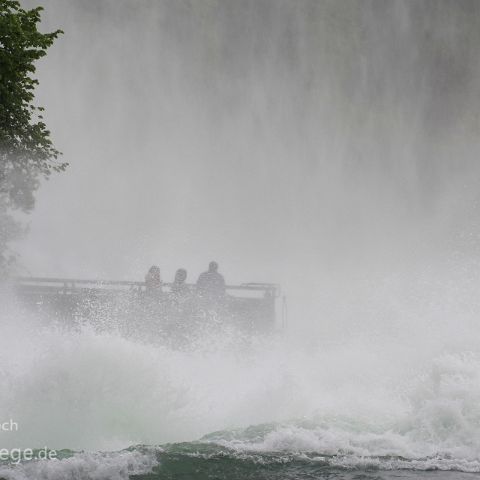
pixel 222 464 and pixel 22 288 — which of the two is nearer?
pixel 222 464

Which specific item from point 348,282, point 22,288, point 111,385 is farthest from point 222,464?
point 348,282

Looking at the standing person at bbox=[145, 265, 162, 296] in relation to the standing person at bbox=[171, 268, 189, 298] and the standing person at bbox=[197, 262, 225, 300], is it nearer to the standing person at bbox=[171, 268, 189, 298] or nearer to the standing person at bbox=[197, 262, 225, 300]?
the standing person at bbox=[171, 268, 189, 298]

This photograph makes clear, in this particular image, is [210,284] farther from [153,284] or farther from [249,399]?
[249,399]

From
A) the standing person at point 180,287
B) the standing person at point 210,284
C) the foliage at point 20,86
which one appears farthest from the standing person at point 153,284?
the foliage at point 20,86

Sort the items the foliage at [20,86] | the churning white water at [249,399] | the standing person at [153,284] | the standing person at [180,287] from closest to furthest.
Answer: the churning white water at [249,399] < the foliage at [20,86] < the standing person at [180,287] < the standing person at [153,284]

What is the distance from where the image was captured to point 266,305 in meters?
27.0

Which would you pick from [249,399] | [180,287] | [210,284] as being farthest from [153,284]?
[249,399]

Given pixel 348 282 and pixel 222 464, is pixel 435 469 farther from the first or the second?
pixel 348 282

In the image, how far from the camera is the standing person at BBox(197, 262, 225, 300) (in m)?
23.1

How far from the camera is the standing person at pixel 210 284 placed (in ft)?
75.7

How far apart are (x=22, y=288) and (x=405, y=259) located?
90.1 meters

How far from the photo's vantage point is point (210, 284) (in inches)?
913

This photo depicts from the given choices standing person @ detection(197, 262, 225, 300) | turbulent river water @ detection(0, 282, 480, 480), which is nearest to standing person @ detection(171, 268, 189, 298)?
standing person @ detection(197, 262, 225, 300)

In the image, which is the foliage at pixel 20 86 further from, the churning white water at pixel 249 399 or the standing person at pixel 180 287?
the standing person at pixel 180 287
